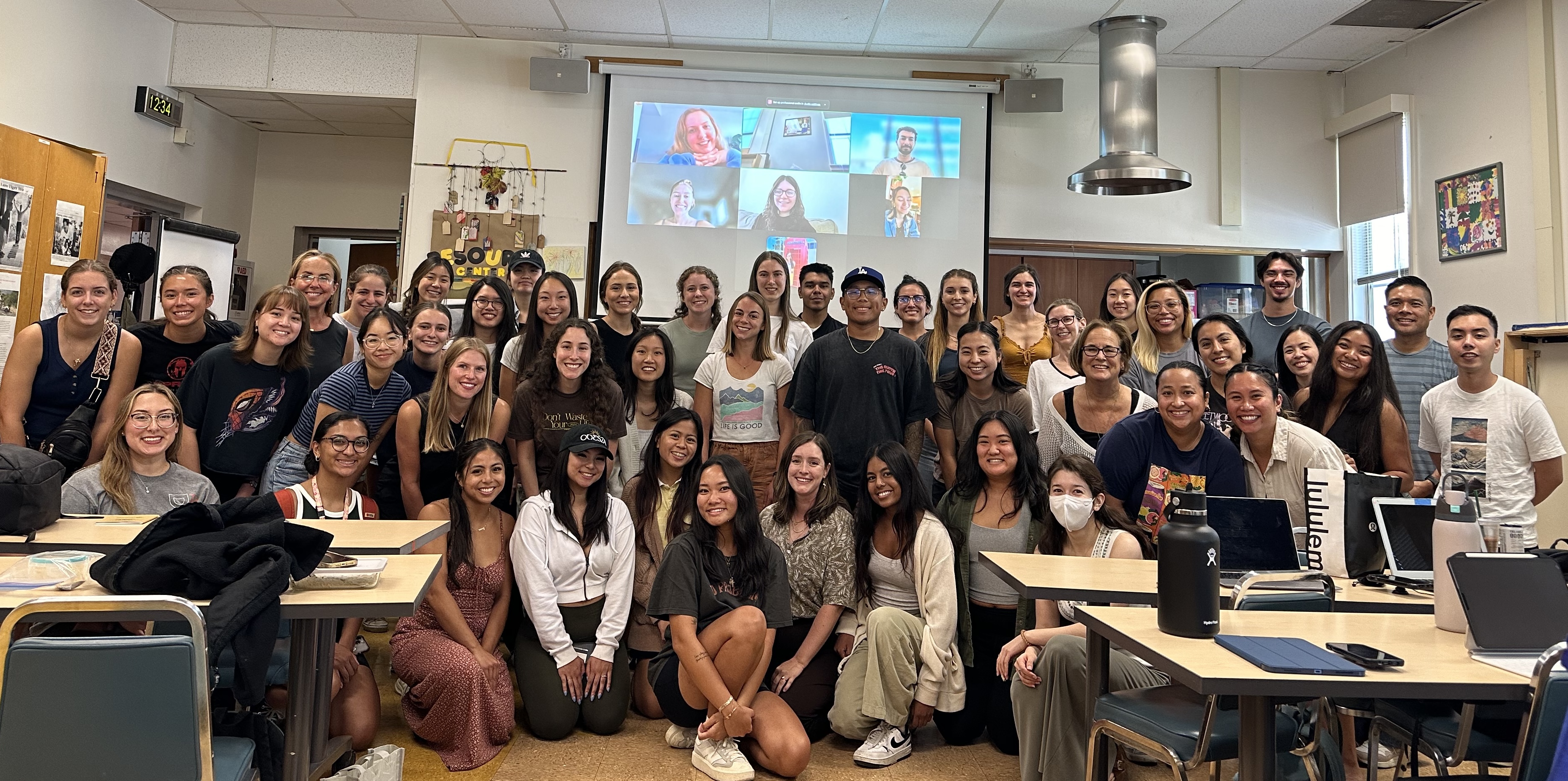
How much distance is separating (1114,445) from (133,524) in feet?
9.68

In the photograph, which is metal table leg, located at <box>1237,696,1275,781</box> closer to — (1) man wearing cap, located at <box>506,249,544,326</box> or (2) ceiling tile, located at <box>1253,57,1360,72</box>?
(1) man wearing cap, located at <box>506,249,544,326</box>

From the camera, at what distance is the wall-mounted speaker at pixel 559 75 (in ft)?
21.0

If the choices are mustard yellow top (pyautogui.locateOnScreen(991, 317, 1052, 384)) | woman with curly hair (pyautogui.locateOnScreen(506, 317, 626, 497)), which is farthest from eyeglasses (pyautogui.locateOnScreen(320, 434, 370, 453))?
mustard yellow top (pyautogui.locateOnScreen(991, 317, 1052, 384))

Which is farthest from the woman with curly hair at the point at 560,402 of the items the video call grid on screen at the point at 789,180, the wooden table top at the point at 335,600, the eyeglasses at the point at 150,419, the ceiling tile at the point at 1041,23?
the ceiling tile at the point at 1041,23

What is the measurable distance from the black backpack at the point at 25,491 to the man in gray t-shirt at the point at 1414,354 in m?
4.75

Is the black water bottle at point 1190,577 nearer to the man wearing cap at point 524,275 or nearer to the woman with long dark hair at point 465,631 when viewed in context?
the woman with long dark hair at point 465,631

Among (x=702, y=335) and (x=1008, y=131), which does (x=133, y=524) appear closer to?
(x=702, y=335)

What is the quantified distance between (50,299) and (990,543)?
5.43m

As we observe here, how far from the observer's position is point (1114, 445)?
120 inches

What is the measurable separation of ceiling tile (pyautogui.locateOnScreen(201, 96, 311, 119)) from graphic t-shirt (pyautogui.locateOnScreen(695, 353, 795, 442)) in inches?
194

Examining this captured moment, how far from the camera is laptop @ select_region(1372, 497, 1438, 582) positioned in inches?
88.4

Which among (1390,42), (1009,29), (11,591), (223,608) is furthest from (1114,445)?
(1390,42)

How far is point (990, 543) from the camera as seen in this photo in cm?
319

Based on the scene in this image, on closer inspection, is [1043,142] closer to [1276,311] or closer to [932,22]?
[932,22]
